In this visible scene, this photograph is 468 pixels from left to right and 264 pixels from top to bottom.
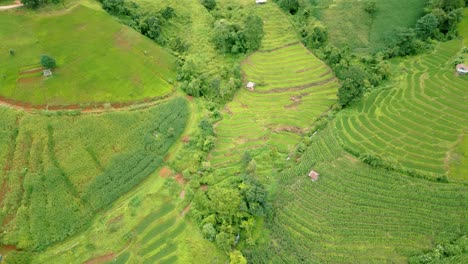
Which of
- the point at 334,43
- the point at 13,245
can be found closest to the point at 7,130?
the point at 13,245

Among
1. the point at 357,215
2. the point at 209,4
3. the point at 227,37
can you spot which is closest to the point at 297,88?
the point at 227,37

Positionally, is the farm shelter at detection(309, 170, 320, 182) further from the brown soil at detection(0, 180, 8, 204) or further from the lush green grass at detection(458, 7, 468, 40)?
the lush green grass at detection(458, 7, 468, 40)

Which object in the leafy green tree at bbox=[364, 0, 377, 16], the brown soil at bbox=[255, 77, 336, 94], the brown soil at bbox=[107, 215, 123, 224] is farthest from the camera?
the leafy green tree at bbox=[364, 0, 377, 16]

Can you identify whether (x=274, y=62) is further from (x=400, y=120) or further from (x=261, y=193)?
(x=261, y=193)

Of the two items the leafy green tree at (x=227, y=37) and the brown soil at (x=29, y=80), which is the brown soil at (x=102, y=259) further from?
the leafy green tree at (x=227, y=37)

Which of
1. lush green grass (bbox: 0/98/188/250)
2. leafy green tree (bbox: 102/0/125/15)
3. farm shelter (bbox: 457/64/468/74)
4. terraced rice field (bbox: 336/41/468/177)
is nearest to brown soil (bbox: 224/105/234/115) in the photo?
lush green grass (bbox: 0/98/188/250)

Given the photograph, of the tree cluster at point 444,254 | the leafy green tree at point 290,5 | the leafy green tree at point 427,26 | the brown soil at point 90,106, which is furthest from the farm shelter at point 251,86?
the tree cluster at point 444,254
